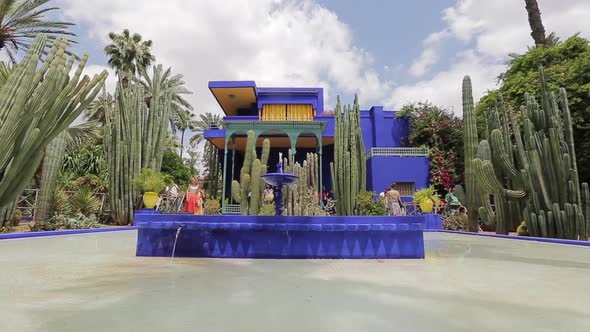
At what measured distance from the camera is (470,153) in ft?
31.8

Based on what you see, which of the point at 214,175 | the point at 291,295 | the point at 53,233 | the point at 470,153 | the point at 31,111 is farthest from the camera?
the point at 214,175

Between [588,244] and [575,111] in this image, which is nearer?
[588,244]

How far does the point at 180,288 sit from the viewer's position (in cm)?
287

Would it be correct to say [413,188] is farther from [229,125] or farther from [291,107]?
[229,125]

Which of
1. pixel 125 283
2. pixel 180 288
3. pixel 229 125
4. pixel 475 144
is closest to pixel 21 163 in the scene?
pixel 125 283

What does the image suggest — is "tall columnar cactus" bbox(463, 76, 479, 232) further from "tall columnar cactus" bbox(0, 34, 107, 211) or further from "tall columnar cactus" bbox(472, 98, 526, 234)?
"tall columnar cactus" bbox(0, 34, 107, 211)

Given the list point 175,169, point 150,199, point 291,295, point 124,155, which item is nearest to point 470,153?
point 291,295

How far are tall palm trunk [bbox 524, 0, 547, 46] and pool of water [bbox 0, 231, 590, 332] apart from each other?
1298cm

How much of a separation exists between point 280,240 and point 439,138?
15.5 m

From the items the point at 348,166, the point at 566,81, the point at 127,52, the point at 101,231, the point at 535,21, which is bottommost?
the point at 101,231

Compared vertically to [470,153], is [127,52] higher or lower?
higher

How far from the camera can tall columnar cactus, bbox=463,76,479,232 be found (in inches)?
372

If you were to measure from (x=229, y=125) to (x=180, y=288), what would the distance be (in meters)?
14.2

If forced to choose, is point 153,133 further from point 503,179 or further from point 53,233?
point 503,179
